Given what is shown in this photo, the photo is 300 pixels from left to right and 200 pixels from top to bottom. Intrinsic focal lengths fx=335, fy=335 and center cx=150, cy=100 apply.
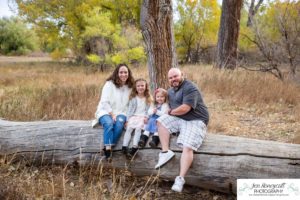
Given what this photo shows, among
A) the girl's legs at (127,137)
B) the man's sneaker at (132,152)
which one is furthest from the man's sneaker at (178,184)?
the girl's legs at (127,137)

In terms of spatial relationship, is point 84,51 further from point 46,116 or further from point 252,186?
point 252,186

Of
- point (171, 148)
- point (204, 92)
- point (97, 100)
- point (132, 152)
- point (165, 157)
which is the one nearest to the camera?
point (165, 157)

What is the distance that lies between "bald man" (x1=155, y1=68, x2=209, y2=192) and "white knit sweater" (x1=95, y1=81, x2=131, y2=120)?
0.78 m

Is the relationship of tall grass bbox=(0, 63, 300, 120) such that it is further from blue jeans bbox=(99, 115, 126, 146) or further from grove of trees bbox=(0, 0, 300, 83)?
blue jeans bbox=(99, 115, 126, 146)

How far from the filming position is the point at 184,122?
4297 mm

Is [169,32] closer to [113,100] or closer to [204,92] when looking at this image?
[113,100]

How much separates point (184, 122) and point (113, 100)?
1163mm

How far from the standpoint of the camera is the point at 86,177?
183 inches

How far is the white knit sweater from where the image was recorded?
4805mm

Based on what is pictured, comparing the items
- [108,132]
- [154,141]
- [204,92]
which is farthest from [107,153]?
[204,92]

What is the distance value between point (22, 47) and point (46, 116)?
39.2 meters

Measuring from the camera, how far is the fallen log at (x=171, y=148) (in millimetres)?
3852

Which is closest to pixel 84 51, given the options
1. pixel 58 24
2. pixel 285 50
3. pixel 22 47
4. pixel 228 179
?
pixel 58 24

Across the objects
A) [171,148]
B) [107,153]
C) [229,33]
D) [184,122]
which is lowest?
[107,153]
